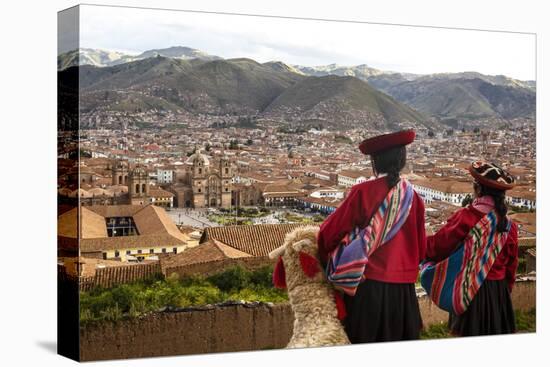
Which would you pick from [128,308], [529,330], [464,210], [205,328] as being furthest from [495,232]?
[128,308]

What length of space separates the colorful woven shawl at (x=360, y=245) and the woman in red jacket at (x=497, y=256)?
791 millimetres

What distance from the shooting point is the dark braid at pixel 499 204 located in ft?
36.5

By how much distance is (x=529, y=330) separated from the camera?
38.4 feet

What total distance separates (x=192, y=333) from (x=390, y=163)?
2.65 meters

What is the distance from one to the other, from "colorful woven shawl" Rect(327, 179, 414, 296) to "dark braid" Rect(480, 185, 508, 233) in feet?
4.34

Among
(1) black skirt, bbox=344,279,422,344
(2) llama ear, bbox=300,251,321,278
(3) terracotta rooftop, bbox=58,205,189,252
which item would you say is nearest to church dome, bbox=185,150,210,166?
(3) terracotta rooftop, bbox=58,205,189,252

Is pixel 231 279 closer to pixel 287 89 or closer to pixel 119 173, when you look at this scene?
pixel 119 173

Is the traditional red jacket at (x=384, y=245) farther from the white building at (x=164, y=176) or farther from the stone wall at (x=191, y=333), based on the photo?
the white building at (x=164, y=176)

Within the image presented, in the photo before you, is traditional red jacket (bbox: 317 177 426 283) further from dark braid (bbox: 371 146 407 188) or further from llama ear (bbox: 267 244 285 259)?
llama ear (bbox: 267 244 285 259)

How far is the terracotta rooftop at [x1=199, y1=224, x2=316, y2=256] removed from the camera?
403 inches

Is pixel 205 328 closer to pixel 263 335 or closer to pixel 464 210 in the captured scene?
pixel 263 335

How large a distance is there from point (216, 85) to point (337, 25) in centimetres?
148

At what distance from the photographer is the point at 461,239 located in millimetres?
10961

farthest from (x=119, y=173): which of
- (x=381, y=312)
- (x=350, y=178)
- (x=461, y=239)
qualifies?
(x=461, y=239)
